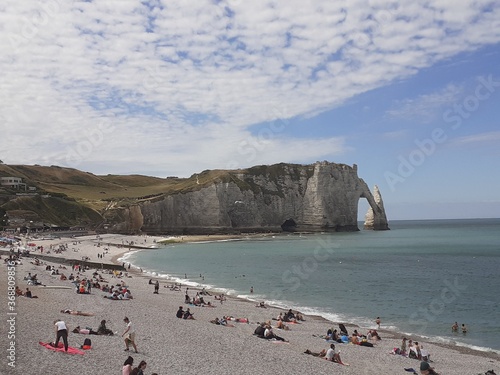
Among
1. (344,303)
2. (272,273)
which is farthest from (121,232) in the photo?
(344,303)

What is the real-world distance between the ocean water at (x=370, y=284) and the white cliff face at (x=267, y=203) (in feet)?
155

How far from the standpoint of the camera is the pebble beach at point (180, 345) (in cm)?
1347

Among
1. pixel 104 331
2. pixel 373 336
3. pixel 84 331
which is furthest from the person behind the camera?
pixel 373 336

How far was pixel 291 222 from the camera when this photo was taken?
13500 centimetres

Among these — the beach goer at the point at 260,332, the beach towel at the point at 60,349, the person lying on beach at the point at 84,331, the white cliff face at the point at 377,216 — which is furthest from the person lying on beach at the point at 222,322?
the white cliff face at the point at 377,216

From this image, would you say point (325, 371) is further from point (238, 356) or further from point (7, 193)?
point (7, 193)

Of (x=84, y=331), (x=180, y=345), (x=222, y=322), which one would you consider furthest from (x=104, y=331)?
(x=222, y=322)

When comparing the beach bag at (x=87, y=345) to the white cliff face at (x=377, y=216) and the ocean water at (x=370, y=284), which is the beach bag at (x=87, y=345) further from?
the white cliff face at (x=377, y=216)

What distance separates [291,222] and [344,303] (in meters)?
102

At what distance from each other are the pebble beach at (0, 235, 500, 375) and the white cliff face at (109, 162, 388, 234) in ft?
296

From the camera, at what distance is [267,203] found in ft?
420

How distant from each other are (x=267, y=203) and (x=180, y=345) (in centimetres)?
11130

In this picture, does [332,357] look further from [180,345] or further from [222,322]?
[222,322]

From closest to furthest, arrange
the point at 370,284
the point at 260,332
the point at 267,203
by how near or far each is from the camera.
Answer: the point at 260,332, the point at 370,284, the point at 267,203
